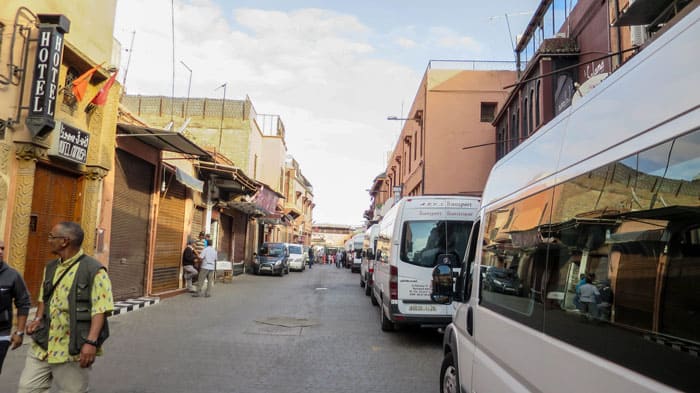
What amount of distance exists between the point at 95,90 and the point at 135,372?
733 cm

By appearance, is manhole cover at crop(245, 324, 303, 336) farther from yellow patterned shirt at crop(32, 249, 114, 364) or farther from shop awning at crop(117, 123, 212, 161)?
yellow patterned shirt at crop(32, 249, 114, 364)

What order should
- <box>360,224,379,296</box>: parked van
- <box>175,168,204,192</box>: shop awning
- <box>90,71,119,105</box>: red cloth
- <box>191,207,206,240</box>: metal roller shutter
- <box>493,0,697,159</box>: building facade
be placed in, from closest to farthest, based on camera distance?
<box>493,0,697,159</box>: building facade, <box>90,71,119,105</box>: red cloth, <box>175,168,204,192</box>: shop awning, <box>360,224,379,296</box>: parked van, <box>191,207,206,240</box>: metal roller shutter

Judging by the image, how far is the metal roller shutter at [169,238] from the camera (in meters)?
15.5

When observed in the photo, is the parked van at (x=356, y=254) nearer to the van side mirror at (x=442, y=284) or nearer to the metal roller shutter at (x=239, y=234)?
the metal roller shutter at (x=239, y=234)

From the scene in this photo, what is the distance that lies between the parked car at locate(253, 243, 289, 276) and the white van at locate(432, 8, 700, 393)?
2560cm

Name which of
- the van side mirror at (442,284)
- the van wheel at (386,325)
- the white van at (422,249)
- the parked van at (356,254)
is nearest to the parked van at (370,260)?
the van wheel at (386,325)

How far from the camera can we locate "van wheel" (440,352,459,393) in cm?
449

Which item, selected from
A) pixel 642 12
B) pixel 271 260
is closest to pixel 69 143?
pixel 642 12

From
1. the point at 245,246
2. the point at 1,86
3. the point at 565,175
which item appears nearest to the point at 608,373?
the point at 565,175

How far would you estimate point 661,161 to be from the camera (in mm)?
1766

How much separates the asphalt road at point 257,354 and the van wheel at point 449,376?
0.97m

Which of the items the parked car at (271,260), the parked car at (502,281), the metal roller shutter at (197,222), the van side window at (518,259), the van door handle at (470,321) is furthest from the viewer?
the parked car at (271,260)

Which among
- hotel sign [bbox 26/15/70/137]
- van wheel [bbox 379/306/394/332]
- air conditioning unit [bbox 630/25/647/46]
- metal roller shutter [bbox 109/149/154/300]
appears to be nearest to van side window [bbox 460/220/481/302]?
van wheel [bbox 379/306/394/332]

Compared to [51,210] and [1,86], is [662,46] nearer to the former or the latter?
[1,86]
